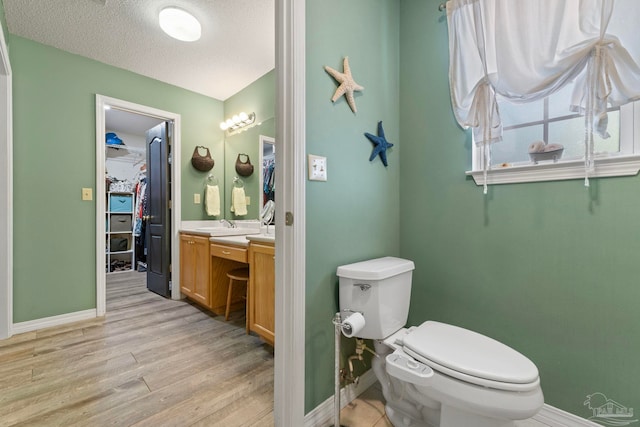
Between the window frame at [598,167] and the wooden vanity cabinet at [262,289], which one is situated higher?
the window frame at [598,167]

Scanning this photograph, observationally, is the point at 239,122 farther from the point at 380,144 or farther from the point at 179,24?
the point at 380,144

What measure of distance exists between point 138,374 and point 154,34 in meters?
2.56

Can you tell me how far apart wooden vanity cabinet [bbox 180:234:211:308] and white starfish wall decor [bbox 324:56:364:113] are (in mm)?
1893

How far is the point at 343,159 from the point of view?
1.30 meters

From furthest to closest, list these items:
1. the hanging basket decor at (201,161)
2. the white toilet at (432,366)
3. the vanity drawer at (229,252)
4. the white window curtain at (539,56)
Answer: the hanging basket decor at (201,161)
the vanity drawer at (229,252)
the white window curtain at (539,56)
the white toilet at (432,366)

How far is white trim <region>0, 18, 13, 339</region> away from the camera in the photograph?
199 centimetres

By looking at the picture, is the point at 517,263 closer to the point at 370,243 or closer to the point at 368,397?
the point at 370,243

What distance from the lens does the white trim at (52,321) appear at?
83.4 inches

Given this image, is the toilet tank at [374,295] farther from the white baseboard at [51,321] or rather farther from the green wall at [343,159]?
the white baseboard at [51,321]

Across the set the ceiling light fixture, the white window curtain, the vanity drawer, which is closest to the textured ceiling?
the ceiling light fixture

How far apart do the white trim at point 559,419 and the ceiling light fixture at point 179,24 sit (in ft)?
10.4

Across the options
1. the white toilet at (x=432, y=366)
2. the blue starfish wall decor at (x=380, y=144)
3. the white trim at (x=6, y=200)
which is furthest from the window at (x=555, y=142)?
the white trim at (x=6, y=200)

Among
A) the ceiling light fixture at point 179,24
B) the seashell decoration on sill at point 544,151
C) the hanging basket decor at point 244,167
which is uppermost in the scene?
Answer: the ceiling light fixture at point 179,24

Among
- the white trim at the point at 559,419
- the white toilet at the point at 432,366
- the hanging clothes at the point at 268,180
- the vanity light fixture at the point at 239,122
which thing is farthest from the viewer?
the vanity light fixture at the point at 239,122
